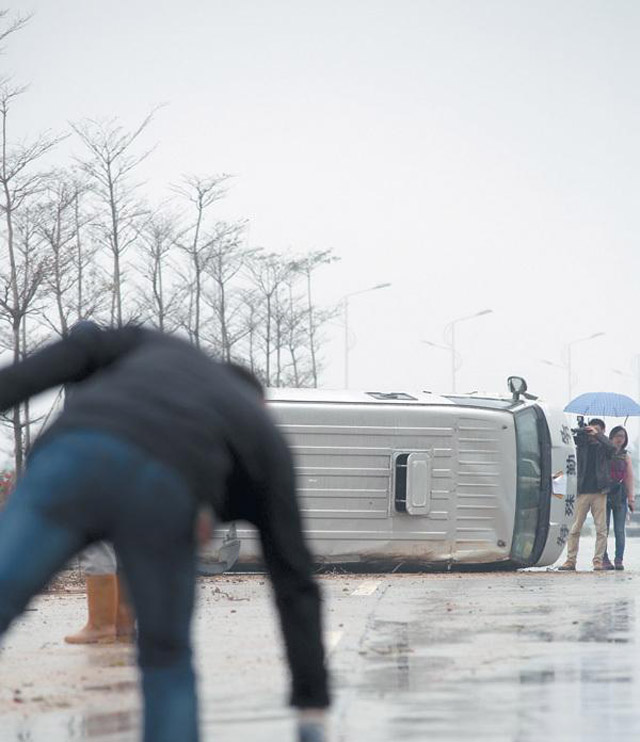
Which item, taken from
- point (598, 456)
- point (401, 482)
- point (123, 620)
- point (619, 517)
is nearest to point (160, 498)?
point (123, 620)

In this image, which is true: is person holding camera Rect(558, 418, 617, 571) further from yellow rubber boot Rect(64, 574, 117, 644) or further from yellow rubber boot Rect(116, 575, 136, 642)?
yellow rubber boot Rect(64, 574, 117, 644)

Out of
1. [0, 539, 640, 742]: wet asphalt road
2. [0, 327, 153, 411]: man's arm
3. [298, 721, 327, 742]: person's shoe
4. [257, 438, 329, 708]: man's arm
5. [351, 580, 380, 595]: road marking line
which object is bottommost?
[0, 539, 640, 742]: wet asphalt road

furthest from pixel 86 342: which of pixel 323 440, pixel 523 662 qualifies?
pixel 323 440

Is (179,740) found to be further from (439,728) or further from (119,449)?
(439,728)

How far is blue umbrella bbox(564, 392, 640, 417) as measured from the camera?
27.3 metres

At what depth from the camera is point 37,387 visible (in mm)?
4359

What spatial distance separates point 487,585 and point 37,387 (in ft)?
49.2

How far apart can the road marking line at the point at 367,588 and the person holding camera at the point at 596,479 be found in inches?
158

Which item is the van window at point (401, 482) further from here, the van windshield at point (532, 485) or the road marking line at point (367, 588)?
the road marking line at point (367, 588)

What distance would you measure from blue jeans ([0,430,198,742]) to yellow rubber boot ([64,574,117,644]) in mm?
6614

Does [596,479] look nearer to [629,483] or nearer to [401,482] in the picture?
[629,483]

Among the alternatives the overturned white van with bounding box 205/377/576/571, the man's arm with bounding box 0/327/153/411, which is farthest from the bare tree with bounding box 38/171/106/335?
the man's arm with bounding box 0/327/153/411

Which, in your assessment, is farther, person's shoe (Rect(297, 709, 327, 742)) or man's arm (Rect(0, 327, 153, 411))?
man's arm (Rect(0, 327, 153, 411))

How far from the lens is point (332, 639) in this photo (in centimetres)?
1095
